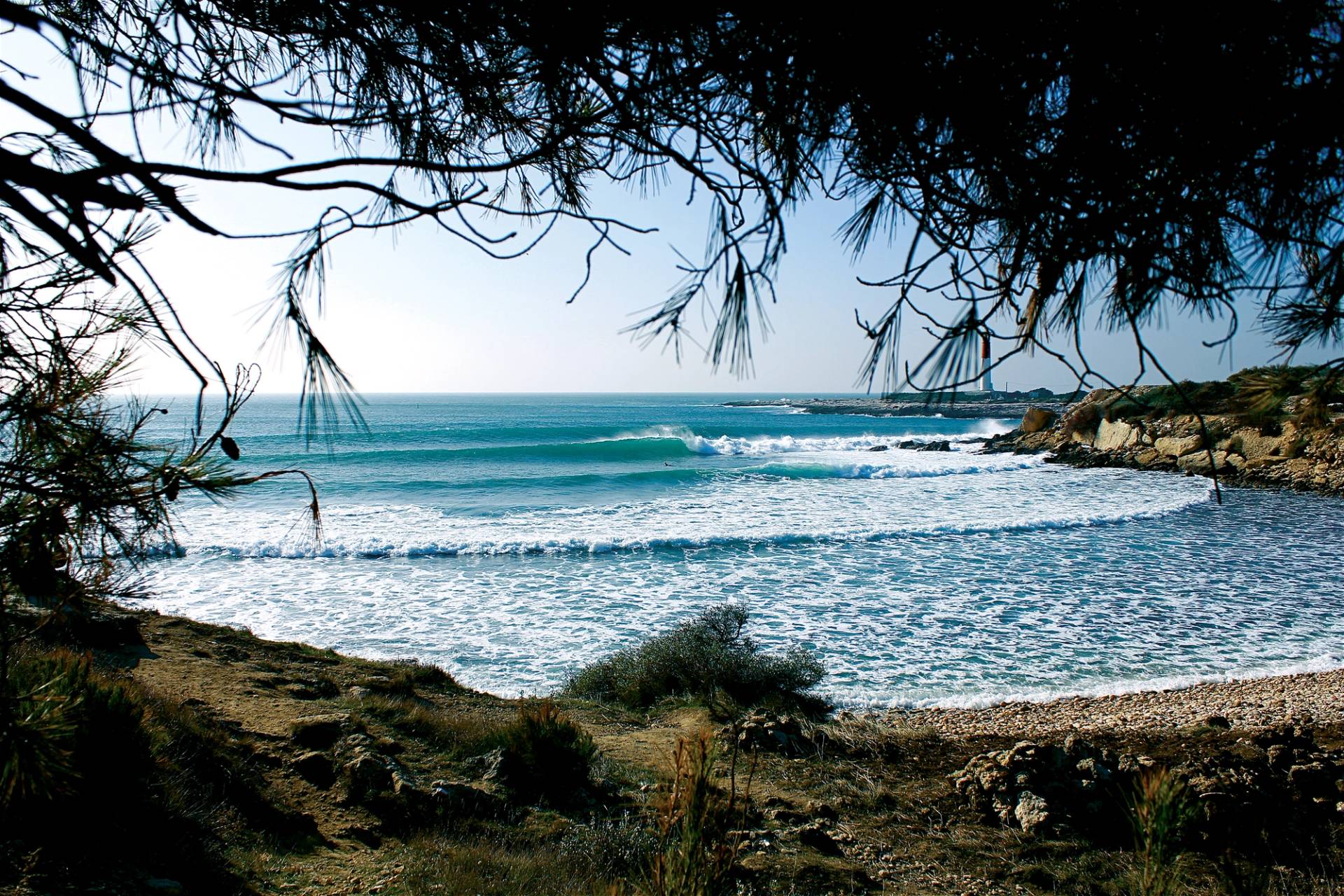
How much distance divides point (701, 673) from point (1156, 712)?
4.31 m

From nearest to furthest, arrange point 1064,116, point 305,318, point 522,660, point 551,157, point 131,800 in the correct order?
point 1064,116
point 305,318
point 551,157
point 131,800
point 522,660

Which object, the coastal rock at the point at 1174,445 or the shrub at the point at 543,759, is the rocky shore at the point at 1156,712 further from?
the coastal rock at the point at 1174,445

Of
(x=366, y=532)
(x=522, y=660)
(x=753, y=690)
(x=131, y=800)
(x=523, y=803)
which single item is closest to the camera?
(x=131, y=800)

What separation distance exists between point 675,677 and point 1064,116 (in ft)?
21.5

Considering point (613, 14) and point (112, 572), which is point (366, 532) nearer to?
point (112, 572)

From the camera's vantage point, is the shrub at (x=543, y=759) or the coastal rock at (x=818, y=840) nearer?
the coastal rock at (x=818, y=840)

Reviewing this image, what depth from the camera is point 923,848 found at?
12.7 feet

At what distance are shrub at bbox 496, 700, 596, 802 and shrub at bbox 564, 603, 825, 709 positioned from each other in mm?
2226

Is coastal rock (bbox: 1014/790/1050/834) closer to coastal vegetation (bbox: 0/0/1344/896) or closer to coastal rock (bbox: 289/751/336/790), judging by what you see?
coastal vegetation (bbox: 0/0/1344/896)

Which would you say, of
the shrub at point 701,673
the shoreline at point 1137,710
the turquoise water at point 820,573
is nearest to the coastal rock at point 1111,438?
the turquoise water at point 820,573

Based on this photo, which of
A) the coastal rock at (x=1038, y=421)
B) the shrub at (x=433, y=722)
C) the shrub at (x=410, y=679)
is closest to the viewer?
the shrub at (x=433, y=722)

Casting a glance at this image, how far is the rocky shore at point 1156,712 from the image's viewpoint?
593 cm

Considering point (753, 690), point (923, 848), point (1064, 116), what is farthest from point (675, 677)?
point (1064, 116)

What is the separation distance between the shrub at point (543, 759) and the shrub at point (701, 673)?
223cm
